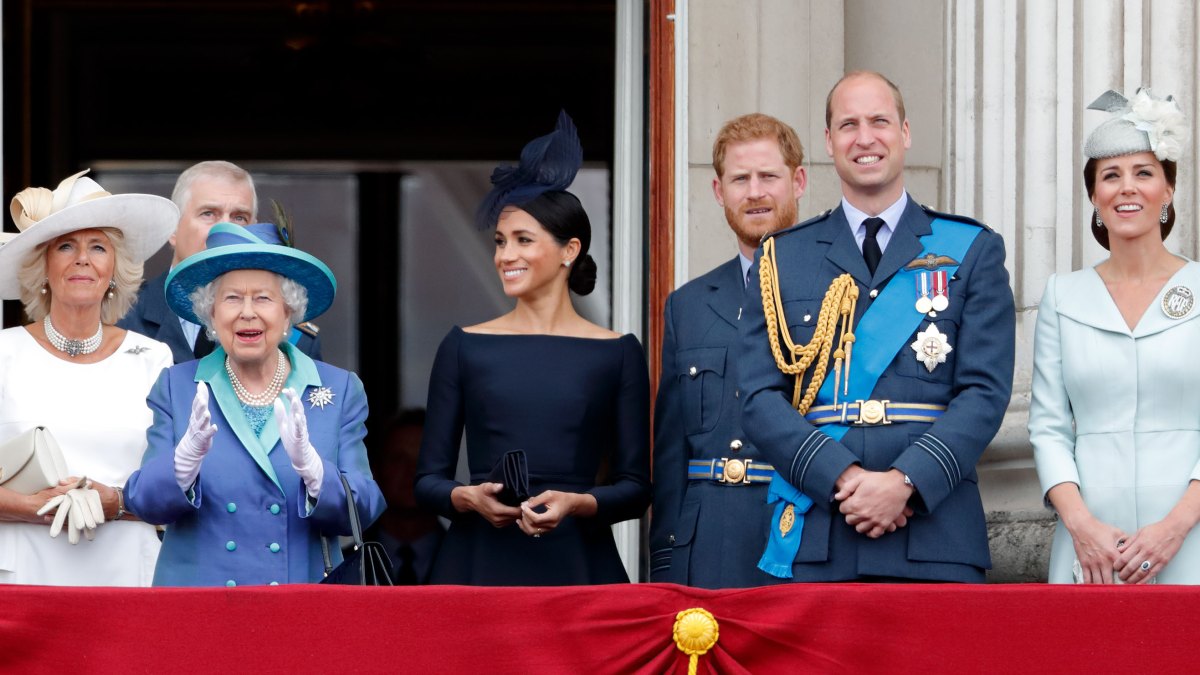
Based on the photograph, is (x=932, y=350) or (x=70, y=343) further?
(x=70, y=343)

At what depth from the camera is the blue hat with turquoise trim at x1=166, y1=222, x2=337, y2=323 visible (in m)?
4.20

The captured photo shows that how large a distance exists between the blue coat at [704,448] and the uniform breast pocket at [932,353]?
560 mm

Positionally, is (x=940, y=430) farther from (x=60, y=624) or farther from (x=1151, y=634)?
(x=60, y=624)

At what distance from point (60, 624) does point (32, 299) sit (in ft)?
4.17

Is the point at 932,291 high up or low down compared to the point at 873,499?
up

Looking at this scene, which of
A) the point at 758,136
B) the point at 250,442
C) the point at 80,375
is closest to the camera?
the point at 250,442

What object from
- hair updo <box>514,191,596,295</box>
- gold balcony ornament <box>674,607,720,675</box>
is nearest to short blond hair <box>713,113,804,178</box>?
hair updo <box>514,191,596,295</box>

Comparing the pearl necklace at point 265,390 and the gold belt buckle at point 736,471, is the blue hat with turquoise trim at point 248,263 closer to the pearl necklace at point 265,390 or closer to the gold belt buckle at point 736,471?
the pearl necklace at point 265,390

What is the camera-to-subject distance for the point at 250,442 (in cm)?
412

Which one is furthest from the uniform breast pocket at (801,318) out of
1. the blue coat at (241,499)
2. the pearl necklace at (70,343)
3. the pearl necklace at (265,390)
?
the pearl necklace at (70,343)

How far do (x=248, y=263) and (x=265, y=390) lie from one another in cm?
27

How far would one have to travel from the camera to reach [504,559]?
14.9 feet

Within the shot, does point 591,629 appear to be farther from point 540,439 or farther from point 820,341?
point 540,439

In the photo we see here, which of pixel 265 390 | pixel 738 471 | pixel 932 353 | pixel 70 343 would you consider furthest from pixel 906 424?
pixel 70 343
